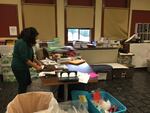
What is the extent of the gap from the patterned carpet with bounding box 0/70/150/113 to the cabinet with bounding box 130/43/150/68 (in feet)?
1.76

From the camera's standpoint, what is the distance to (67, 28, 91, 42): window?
5.09 metres

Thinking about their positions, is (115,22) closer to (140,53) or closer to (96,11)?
(96,11)

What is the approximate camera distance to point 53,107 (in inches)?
57.1

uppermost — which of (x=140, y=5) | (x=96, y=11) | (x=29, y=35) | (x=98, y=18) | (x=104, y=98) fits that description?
(x=140, y=5)

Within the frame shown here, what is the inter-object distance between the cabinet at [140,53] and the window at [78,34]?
1272 mm

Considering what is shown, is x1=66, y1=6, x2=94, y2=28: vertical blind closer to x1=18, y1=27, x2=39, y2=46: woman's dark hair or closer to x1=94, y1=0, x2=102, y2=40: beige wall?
x1=94, y1=0, x2=102, y2=40: beige wall

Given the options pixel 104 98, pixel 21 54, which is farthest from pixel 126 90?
pixel 21 54

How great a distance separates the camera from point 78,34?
5.20 m

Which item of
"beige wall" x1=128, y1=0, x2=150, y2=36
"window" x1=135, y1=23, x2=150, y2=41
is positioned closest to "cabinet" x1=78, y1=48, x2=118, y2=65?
"window" x1=135, y1=23, x2=150, y2=41

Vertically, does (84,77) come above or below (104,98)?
above

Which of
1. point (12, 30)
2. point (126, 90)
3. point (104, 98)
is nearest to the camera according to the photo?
point (104, 98)

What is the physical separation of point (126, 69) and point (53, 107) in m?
3.50

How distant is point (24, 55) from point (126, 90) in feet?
7.81

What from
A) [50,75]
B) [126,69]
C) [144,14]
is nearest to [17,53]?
[50,75]
